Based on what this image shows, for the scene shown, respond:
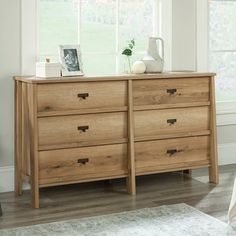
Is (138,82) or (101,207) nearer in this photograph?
(101,207)

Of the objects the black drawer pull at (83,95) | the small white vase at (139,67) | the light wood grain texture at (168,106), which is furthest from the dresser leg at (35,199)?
the small white vase at (139,67)

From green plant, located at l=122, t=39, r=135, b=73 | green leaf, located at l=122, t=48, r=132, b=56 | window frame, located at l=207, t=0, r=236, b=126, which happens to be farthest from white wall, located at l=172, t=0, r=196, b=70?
green leaf, located at l=122, t=48, r=132, b=56

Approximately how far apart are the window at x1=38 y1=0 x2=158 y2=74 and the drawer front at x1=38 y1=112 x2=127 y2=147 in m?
0.63

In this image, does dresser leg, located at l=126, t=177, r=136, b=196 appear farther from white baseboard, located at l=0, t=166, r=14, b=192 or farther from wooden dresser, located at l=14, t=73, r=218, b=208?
white baseboard, located at l=0, t=166, r=14, b=192

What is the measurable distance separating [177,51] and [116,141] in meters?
1.17

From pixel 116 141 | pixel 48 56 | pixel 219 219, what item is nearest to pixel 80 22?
pixel 48 56

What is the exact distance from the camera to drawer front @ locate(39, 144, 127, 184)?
4.02m

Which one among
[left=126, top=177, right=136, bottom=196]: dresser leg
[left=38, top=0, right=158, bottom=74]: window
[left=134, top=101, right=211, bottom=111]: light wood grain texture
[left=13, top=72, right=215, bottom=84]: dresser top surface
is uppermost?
[left=38, top=0, right=158, bottom=74]: window

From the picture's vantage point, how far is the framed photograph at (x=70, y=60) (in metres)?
4.18

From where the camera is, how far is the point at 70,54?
14.0ft

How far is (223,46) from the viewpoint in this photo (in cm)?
529

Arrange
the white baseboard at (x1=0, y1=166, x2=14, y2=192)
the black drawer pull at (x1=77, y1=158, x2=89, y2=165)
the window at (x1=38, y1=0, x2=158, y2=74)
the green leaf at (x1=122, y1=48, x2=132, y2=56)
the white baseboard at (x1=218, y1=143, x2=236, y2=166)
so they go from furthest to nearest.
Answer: the white baseboard at (x1=218, y1=143, x2=236, y2=166) < the green leaf at (x1=122, y1=48, x2=132, y2=56) < the window at (x1=38, y1=0, x2=158, y2=74) < the white baseboard at (x1=0, y1=166, x2=14, y2=192) < the black drawer pull at (x1=77, y1=158, x2=89, y2=165)

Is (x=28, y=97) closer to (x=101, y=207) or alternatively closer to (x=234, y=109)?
(x=101, y=207)

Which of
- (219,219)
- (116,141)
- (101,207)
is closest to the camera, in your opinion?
(219,219)
